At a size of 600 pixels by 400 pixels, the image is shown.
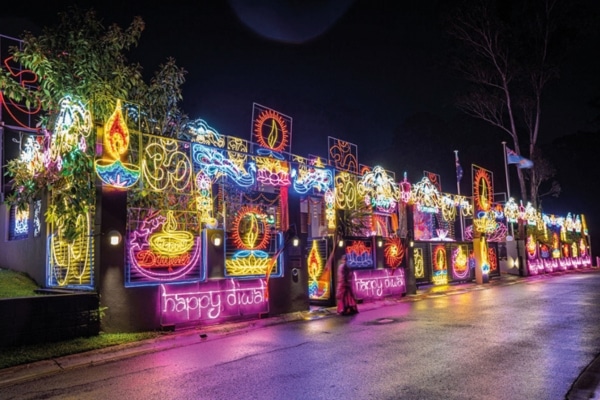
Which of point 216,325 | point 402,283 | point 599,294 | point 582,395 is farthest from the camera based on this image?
point 402,283

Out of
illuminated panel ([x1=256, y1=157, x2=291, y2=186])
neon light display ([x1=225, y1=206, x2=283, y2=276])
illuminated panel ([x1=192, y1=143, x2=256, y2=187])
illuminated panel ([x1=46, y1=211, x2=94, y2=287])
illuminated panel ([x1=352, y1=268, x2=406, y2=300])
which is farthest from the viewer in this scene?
illuminated panel ([x1=352, y1=268, x2=406, y2=300])

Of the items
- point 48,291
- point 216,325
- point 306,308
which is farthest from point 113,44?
point 306,308

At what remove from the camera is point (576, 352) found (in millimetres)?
8266

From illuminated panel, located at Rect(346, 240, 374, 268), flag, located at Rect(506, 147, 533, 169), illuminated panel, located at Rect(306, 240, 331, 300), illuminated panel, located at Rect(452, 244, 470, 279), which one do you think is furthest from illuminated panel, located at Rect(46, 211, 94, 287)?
flag, located at Rect(506, 147, 533, 169)

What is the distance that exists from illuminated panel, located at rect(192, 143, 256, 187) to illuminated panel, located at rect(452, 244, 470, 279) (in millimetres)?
15222

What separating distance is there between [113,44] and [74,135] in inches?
126

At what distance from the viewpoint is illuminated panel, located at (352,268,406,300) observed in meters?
17.7

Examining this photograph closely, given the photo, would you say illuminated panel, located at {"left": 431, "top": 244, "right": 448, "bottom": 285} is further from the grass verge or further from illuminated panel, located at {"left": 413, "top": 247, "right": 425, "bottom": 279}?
the grass verge

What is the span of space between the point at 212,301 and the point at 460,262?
57.9ft

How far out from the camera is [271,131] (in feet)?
58.5

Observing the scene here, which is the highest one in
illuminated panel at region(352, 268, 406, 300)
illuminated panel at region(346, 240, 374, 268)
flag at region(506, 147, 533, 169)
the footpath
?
flag at region(506, 147, 533, 169)

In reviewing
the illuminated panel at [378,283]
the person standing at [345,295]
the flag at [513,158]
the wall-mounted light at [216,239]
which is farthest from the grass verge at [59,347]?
the flag at [513,158]

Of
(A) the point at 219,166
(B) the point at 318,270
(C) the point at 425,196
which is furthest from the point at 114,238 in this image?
(C) the point at 425,196

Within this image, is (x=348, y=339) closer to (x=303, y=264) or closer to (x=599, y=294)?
(x=303, y=264)
